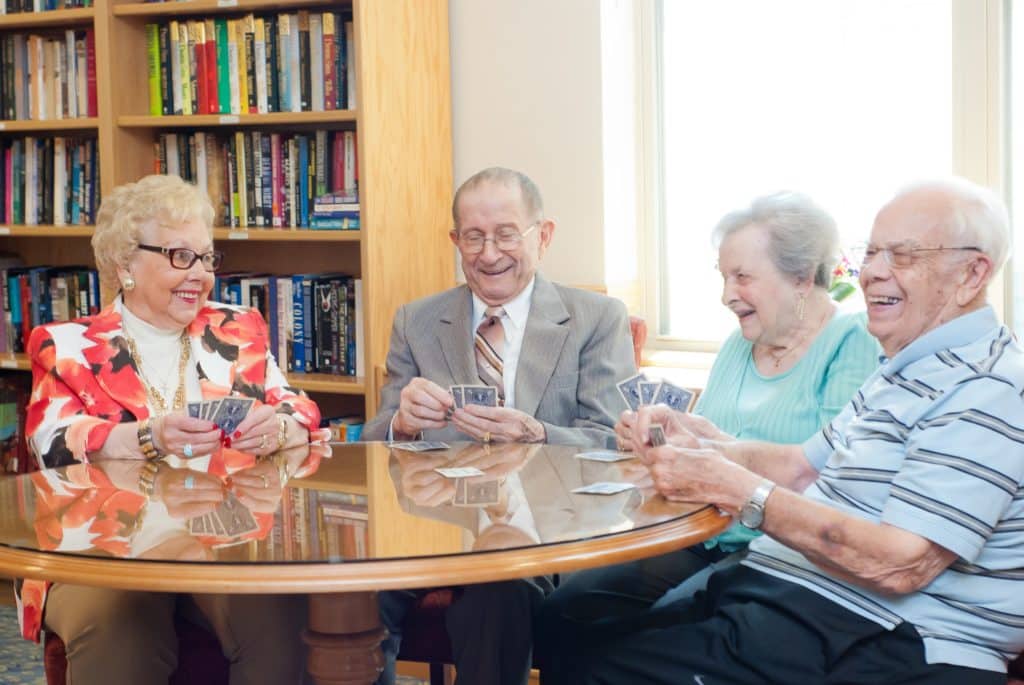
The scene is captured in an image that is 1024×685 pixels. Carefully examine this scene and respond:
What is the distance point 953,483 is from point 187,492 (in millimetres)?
1271

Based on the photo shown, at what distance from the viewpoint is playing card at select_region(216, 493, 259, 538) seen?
1.96m

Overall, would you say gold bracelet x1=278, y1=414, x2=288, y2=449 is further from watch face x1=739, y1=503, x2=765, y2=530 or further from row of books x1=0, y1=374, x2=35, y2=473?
row of books x1=0, y1=374, x2=35, y2=473

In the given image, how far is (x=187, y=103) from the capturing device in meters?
4.20

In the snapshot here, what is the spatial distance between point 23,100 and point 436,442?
257 cm

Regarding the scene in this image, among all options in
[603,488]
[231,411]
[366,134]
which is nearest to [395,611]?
[231,411]

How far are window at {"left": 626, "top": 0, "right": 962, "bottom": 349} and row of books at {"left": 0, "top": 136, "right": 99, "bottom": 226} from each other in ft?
6.18

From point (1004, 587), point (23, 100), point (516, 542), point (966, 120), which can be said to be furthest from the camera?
point (23, 100)

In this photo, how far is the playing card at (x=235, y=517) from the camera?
6.41 ft

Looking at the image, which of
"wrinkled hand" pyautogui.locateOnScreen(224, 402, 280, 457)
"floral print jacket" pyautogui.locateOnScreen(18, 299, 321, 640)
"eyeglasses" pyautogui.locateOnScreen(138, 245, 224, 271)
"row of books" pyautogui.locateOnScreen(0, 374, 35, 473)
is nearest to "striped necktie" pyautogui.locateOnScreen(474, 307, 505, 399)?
"floral print jacket" pyautogui.locateOnScreen(18, 299, 321, 640)

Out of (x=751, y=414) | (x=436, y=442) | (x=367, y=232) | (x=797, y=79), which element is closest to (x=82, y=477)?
(x=436, y=442)

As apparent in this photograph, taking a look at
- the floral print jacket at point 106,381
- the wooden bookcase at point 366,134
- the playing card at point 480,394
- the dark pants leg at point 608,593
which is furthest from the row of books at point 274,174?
the dark pants leg at point 608,593

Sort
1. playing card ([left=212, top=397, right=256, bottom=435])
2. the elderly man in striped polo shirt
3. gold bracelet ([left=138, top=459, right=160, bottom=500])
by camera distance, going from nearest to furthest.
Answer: the elderly man in striped polo shirt → gold bracelet ([left=138, top=459, right=160, bottom=500]) → playing card ([left=212, top=397, right=256, bottom=435])

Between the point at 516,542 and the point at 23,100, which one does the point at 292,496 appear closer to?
the point at 516,542

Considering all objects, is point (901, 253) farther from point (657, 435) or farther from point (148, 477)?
point (148, 477)
